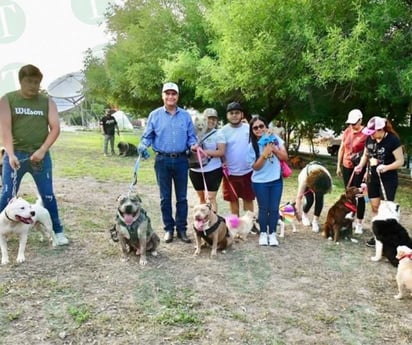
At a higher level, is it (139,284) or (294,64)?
(294,64)

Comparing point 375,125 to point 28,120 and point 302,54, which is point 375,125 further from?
point 28,120

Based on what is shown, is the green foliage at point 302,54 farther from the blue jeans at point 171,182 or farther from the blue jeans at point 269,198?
the blue jeans at point 171,182

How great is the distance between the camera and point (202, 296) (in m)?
3.60

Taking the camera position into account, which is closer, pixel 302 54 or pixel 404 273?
pixel 404 273

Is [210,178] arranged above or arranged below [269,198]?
above

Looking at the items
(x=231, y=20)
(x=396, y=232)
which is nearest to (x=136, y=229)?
(x=396, y=232)

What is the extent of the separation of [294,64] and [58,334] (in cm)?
717

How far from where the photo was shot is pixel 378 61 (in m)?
7.26

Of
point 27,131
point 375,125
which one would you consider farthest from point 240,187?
point 27,131

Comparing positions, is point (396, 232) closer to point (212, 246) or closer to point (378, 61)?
point (212, 246)

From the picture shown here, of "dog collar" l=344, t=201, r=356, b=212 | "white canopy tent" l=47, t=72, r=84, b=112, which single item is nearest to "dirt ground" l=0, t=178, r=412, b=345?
"dog collar" l=344, t=201, r=356, b=212

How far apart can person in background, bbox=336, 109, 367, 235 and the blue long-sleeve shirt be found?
232cm

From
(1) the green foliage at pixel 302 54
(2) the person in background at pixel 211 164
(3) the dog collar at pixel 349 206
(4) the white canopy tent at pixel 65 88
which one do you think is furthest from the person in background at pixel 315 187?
(4) the white canopy tent at pixel 65 88

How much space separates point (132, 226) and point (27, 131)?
1476mm
